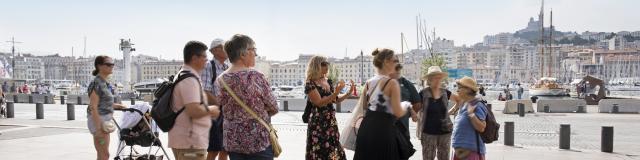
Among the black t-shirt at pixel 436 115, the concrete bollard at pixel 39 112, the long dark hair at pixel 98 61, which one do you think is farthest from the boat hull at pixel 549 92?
the long dark hair at pixel 98 61

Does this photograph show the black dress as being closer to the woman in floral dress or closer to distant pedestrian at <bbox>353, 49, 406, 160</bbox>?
distant pedestrian at <bbox>353, 49, 406, 160</bbox>

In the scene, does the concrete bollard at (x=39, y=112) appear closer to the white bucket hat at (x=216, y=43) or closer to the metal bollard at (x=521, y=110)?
the white bucket hat at (x=216, y=43)

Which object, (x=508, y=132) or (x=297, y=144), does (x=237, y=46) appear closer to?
(x=297, y=144)

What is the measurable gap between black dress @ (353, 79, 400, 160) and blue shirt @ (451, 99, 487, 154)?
77cm

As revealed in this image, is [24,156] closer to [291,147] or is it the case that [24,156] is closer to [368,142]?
[291,147]

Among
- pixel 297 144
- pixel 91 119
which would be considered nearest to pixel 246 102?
pixel 91 119

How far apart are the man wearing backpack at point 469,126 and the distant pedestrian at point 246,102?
1.90m

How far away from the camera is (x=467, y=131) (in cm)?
550

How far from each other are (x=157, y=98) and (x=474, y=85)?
287 cm

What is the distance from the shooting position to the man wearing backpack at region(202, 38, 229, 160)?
18.4 feet

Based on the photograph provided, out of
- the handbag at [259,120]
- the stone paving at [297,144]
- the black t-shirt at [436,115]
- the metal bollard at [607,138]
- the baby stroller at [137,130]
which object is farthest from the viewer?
the metal bollard at [607,138]

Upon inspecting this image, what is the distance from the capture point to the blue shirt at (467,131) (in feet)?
17.9

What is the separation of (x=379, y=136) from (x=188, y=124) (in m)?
1.61

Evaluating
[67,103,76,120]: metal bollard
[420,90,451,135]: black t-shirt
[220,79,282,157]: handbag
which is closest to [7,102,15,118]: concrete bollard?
[67,103,76,120]: metal bollard
